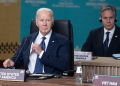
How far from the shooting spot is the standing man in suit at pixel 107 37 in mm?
3021

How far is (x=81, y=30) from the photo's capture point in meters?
4.38

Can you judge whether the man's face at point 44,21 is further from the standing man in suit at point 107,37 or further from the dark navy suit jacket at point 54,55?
the standing man in suit at point 107,37

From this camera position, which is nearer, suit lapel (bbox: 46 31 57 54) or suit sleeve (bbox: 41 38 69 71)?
suit sleeve (bbox: 41 38 69 71)

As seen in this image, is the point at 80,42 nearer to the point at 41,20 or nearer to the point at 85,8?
the point at 85,8

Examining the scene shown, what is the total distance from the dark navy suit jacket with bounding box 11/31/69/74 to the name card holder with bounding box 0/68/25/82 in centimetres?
49

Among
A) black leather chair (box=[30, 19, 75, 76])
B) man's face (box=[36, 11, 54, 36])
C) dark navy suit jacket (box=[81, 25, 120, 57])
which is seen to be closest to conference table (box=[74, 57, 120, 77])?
dark navy suit jacket (box=[81, 25, 120, 57])

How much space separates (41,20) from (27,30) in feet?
7.71

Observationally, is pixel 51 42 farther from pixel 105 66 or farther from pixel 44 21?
pixel 105 66

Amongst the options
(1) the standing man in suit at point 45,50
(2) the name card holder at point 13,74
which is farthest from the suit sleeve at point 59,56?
(2) the name card holder at point 13,74

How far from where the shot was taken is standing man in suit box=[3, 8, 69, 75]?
2004 mm

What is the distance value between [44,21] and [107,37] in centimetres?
122

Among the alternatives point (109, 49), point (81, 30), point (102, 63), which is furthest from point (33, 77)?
point (81, 30)

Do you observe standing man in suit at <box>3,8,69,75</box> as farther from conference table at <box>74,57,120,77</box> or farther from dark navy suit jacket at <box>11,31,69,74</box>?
conference table at <box>74,57,120,77</box>

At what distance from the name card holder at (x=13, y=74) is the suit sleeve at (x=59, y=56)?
513 millimetres
